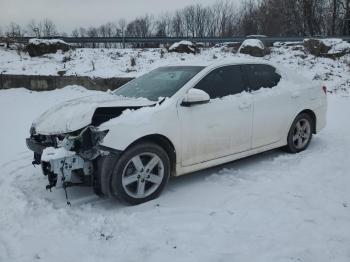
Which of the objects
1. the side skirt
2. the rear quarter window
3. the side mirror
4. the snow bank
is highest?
the snow bank

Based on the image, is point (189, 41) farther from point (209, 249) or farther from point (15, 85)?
point (209, 249)

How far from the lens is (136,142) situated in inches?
178

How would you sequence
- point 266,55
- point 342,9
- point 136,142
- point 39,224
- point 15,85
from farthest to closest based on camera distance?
1. point 342,9
2. point 266,55
3. point 15,85
4. point 136,142
5. point 39,224

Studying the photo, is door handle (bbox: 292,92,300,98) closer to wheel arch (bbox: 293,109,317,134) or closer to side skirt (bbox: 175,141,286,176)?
wheel arch (bbox: 293,109,317,134)

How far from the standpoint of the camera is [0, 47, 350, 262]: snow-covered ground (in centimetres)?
359

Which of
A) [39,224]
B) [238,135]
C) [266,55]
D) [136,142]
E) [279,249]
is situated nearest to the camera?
[279,249]

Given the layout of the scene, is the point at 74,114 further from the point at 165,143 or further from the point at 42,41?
the point at 42,41

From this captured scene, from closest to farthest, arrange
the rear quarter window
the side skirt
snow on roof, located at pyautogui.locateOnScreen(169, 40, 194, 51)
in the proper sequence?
the side skirt, the rear quarter window, snow on roof, located at pyautogui.locateOnScreen(169, 40, 194, 51)

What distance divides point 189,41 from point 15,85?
6567mm

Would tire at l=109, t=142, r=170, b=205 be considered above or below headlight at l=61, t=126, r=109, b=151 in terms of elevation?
below

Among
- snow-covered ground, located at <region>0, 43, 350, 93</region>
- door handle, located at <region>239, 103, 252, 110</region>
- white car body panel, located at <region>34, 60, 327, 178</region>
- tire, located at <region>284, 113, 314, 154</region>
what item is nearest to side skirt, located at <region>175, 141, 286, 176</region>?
white car body panel, located at <region>34, 60, 327, 178</region>

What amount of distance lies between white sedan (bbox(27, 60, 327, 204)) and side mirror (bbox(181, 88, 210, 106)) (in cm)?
1

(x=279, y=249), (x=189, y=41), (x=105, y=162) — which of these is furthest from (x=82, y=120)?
(x=189, y=41)

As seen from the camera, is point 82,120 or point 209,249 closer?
point 209,249
